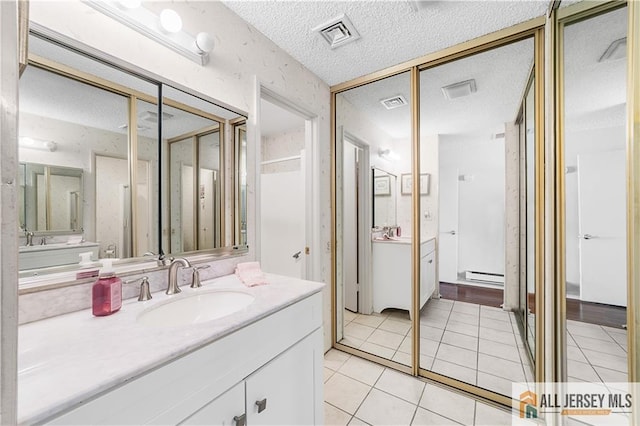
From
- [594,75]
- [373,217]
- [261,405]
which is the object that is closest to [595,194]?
[594,75]

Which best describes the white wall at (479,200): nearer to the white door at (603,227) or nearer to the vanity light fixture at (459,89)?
the vanity light fixture at (459,89)

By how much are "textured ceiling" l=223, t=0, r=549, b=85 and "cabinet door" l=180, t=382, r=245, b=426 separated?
72.5 inches

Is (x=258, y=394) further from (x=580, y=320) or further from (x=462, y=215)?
(x=462, y=215)

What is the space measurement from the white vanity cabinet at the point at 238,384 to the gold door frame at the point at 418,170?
38.7 inches

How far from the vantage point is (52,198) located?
837 millimetres

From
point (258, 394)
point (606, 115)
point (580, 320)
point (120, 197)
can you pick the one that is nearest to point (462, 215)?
point (580, 320)

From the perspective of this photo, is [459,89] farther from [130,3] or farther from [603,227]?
[130,3]

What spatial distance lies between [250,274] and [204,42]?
3.81 feet

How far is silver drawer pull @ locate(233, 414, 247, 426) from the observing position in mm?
795

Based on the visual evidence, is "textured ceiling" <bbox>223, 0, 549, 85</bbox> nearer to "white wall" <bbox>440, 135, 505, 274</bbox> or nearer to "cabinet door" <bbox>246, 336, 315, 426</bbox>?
"white wall" <bbox>440, 135, 505, 274</bbox>

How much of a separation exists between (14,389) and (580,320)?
1.76m

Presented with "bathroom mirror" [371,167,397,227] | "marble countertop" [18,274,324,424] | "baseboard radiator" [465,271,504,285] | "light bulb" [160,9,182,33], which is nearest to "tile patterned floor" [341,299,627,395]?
"baseboard radiator" [465,271,504,285]

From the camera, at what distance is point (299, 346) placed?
3.52 feet

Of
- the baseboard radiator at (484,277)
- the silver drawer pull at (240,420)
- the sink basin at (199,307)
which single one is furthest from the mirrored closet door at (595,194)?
the baseboard radiator at (484,277)
